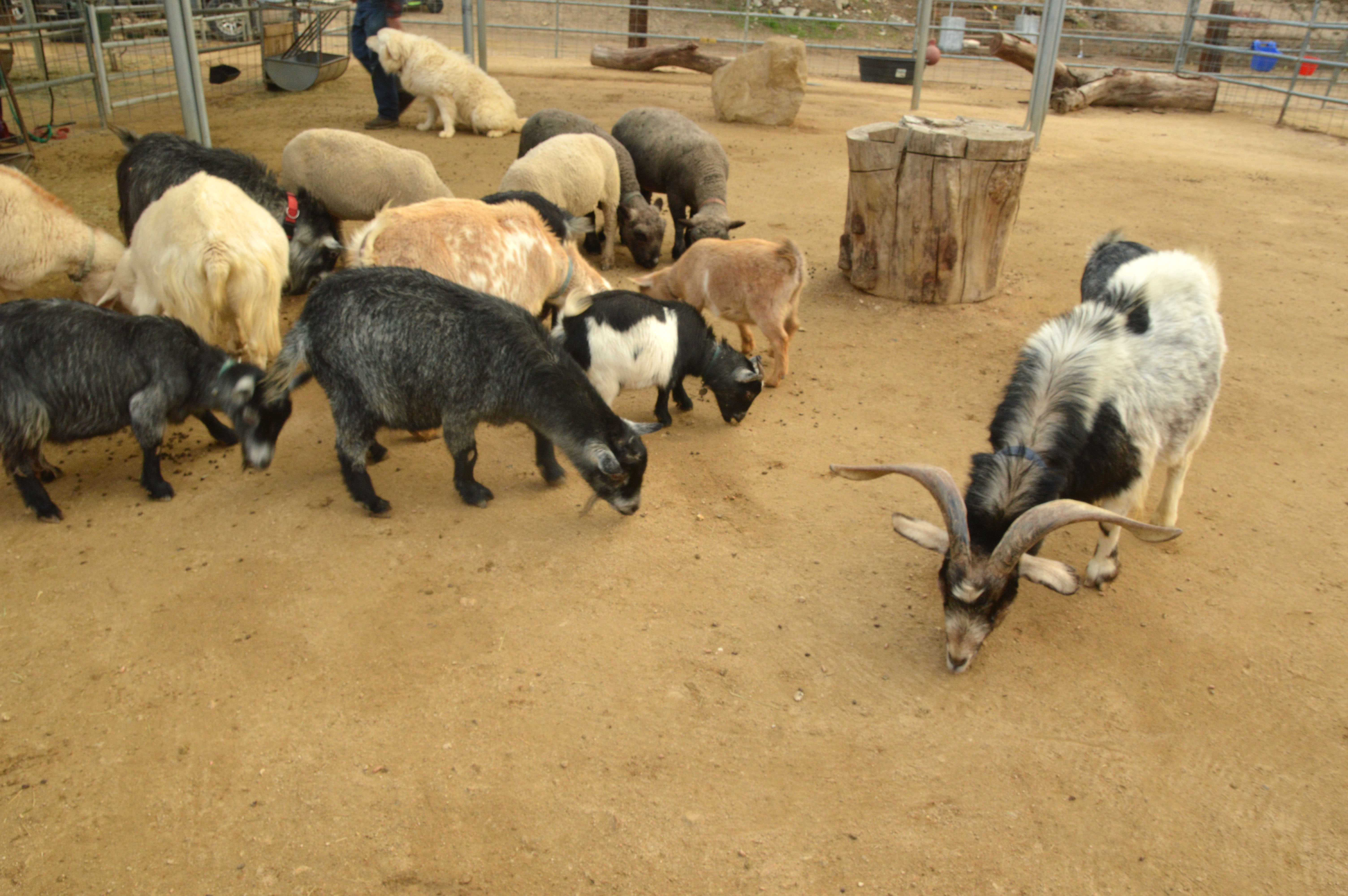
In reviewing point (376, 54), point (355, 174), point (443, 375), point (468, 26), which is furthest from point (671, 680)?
point (468, 26)

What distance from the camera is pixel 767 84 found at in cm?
1239

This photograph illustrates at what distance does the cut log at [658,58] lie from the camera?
53.1 ft

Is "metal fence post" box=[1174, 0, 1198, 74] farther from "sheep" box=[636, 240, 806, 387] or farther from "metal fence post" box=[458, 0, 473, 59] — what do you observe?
"sheep" box=[636, 240, 806, 387]

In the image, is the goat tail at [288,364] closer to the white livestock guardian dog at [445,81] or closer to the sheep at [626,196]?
the sheep at [626,196]

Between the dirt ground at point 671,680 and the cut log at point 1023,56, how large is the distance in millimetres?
11942

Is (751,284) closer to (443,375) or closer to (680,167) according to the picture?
(443,375)

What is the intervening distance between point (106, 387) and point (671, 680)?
294cm

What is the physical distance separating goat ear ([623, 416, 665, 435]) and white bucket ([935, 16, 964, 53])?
57.0 ft

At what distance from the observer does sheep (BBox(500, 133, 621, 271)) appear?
6.88m

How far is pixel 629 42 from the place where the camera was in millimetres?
19781

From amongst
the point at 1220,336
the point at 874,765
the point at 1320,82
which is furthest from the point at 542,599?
the point at 1320,82

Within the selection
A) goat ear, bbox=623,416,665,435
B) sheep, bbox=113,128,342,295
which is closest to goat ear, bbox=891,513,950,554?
goat ear, bbox=623,416,665,435

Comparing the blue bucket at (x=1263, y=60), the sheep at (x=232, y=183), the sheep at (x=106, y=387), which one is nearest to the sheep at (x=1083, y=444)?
the sheep at (x=106, y=387)

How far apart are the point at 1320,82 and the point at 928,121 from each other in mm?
13417
